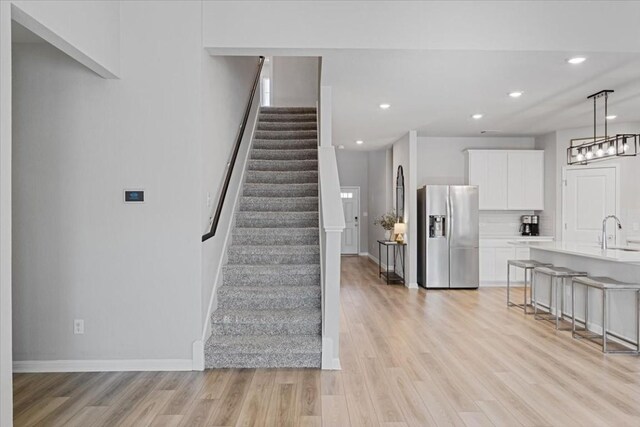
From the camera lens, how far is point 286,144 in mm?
6363

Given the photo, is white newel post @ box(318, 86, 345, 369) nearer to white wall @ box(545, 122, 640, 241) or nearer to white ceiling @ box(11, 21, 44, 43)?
white ceiling @ box(11, 21, 44, 43)

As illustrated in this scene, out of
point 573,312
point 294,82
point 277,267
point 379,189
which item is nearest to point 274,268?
point 277,267

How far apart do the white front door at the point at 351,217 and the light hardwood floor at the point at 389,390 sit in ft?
25.0

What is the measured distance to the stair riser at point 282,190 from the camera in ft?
18.0

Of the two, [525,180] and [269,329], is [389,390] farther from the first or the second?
[525,180]

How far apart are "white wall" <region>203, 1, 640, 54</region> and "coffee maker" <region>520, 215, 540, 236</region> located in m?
4.74

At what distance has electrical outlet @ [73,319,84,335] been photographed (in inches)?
140

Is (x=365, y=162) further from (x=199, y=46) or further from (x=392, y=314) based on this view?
(x=199, y=46)

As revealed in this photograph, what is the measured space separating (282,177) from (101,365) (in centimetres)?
305

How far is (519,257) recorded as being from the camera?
7.64 m

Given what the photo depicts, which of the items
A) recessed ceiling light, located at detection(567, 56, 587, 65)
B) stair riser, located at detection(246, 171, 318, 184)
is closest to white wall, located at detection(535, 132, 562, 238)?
recessed ceiling light, located at detection(567, 56, 587, 65)

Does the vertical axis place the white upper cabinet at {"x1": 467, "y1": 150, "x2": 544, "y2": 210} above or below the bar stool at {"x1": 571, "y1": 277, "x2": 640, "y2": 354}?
above

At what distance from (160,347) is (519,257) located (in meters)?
6.29

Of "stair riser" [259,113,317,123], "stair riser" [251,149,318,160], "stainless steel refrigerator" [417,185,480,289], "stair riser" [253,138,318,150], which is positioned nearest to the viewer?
"stair riser" [251,149,318,160]
